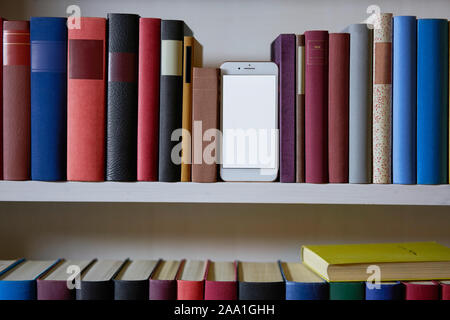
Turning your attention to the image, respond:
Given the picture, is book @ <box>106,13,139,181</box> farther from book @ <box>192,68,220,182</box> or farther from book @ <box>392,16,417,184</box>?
book @ <box>392,16,417,184</box>

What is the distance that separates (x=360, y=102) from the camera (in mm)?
613

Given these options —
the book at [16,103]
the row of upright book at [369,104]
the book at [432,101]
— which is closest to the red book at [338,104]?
the row of upright book at [369,104]

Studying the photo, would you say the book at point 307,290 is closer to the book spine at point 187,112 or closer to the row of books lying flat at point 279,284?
the row of books lying flat at point 279,284

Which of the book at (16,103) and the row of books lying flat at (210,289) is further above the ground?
the book at (16,103)

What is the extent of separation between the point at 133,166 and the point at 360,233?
51cm

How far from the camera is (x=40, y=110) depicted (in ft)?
1.98

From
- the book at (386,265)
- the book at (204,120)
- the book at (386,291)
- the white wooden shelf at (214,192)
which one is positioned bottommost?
the book at (386,291)

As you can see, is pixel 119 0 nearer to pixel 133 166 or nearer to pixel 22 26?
pixel 22 26

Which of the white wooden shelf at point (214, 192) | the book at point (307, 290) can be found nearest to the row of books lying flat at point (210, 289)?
the book at point (307, 290)

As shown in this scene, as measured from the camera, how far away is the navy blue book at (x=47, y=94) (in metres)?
0.60

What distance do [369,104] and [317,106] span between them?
0.08 metres

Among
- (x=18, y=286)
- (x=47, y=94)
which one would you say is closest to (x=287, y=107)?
(x=47, y=94)

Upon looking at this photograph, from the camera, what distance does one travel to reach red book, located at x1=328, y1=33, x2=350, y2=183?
614mm

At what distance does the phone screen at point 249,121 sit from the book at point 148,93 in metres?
0.11
